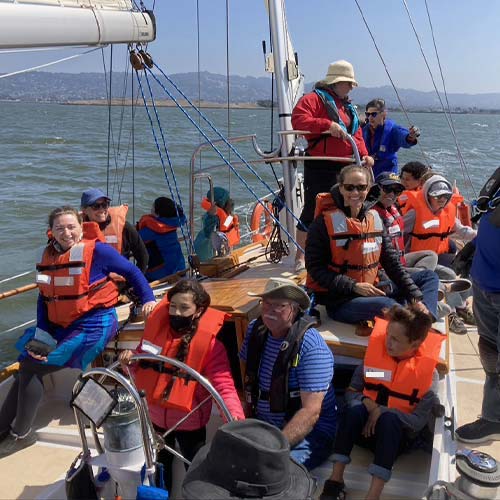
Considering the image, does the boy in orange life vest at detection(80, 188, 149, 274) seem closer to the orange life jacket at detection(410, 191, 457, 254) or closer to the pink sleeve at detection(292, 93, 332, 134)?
the pink sleeve at detection(292, 93, 332, 134)

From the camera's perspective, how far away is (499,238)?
2.81 metres

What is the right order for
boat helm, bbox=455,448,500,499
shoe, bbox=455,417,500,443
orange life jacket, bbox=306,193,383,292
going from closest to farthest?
boat helm, bbox=455,448,500,499
shoe, bbox=455,417,500,443
orange life jacket, bbox=306,193,383,292

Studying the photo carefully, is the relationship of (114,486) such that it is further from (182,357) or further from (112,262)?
(112,262)

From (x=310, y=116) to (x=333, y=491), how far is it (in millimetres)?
2691

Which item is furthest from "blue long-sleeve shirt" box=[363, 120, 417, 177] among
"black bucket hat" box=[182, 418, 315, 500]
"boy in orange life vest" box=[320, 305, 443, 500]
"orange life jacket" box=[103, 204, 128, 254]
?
"black bucket hat" box=[182, 418, 315, 500]

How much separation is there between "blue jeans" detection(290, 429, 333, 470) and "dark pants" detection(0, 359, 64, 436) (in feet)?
4.89

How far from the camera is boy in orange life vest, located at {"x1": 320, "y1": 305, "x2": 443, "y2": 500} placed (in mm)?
2617

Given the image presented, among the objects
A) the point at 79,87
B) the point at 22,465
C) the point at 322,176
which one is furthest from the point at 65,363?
the point at 79,87

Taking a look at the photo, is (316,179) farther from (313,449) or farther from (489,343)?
(313,449)

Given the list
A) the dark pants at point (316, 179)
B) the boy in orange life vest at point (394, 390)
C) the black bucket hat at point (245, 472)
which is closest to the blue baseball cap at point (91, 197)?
the dark pants at point (316, 179)

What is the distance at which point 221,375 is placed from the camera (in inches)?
106

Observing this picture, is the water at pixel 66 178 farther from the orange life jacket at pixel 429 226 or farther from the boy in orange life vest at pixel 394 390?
the boy in orange life vest at pixel 394 390

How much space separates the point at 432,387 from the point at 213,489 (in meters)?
1.67

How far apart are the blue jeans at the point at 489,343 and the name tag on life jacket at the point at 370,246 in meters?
0.55
